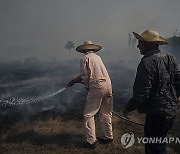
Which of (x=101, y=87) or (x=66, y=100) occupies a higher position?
(x=101, y=87)

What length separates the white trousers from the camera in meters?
4.88

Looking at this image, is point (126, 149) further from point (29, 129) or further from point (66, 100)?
point (66, 100)

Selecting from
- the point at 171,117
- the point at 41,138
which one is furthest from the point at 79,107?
the point at 171,117

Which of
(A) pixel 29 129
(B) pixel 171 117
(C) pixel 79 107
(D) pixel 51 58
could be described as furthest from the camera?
(D) pixel 51 58

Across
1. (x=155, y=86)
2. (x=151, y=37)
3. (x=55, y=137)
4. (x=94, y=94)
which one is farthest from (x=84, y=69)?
(x=155, y=86)

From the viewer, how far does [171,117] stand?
342 centimetres

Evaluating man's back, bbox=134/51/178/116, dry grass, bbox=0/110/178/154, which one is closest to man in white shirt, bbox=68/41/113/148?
dry grass, bbox=0/110/178/154

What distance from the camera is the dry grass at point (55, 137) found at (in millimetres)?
4816

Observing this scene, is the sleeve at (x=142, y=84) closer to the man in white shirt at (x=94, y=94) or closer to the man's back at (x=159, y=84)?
the man's back at (x=159, y=84)

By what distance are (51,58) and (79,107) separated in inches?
2468

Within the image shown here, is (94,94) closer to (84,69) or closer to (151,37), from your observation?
(84,69)

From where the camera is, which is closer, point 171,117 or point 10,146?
point 171,117

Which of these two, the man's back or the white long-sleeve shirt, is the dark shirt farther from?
the white long-sleeve shirt

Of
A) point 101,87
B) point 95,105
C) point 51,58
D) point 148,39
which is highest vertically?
point 148,39
